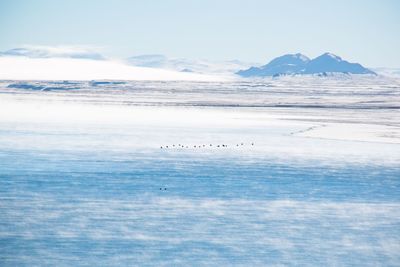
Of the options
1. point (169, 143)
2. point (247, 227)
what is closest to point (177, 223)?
point (247, 227)

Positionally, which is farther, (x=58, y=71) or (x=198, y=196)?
(x=58, y=71)

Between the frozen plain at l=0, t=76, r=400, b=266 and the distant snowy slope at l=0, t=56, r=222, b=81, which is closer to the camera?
the frozen plain at l=0, t=76, r=400, b=266

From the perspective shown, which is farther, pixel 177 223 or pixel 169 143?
pixel 169 143

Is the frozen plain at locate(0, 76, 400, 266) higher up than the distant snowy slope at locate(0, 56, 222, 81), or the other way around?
the distant snowy slope at locate(0, 56, 222, 81)

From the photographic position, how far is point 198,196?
15930mm

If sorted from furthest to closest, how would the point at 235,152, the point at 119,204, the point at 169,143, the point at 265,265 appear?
the point at 169,143 < the point at 235,152 < the point at 119,204 < the point at 265,265

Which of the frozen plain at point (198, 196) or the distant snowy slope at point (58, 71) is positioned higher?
the distant snowy slope at point (58, 71)

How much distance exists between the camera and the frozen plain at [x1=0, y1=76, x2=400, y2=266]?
11484 mm

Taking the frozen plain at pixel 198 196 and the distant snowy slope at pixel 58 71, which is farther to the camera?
the distant snowy slope at pixel 58 71

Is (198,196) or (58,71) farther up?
(58,71)

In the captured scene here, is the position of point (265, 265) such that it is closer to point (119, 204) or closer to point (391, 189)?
point (119, 204)

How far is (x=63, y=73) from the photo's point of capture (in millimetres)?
131500

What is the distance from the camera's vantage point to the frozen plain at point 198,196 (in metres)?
11.5

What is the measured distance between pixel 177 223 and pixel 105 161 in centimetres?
846
